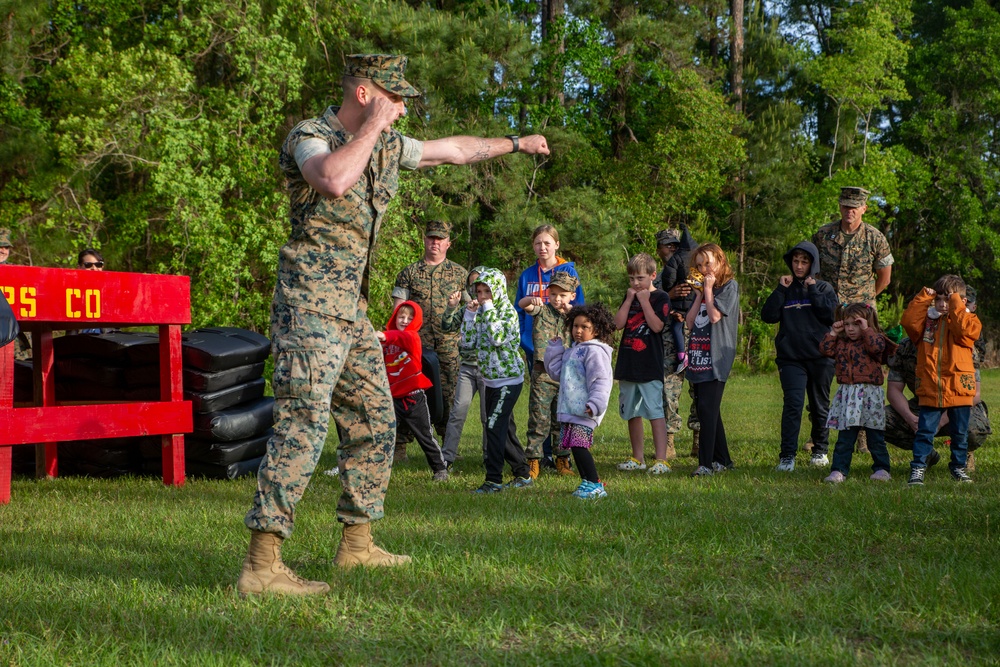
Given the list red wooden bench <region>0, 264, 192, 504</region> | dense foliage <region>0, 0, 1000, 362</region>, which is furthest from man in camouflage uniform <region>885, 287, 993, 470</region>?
dense foliage <region>0, 0, 1000, 362</region>

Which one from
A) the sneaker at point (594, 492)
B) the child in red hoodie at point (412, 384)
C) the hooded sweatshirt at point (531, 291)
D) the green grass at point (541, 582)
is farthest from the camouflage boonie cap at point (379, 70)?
the hooded sweatshirt at point (531, 291)

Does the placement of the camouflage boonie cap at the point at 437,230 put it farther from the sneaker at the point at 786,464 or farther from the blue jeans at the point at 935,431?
the blue jeans at the point at 935,431

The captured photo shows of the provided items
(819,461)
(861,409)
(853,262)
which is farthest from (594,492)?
(853,262)

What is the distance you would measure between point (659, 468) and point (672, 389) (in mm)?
1738

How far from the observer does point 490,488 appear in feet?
24.3

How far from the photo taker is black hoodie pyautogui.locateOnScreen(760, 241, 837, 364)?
864cm

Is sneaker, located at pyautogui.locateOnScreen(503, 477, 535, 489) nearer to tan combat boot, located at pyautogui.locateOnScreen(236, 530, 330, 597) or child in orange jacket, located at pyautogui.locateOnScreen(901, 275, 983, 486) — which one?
child in orange jacket, located at pyautogui.locateOnScreen(901, 275, 983, 486)

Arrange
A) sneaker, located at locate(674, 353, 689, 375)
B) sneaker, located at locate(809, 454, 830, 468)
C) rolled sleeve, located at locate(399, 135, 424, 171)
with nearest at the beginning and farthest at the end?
rolled sleeve, located at locate(399, 135, 424, 171)
sneaker, located at locate(809, 454, 830, 468)
sneaker, located at locate(674, 353, 689, 375)

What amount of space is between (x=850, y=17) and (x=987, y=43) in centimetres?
694

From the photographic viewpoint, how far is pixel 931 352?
24.5ft

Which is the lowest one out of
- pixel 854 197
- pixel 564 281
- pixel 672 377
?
pixel 672 377

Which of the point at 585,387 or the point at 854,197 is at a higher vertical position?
the point at 854,197

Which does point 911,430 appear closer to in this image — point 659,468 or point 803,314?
point 803,314

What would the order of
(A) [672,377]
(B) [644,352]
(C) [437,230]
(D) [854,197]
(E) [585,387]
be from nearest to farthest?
1. (E) [585,387]
2. (B) [644,352]
3. (D) [854,197]
4. (C) [437,230]
5. (A) [672,377]
